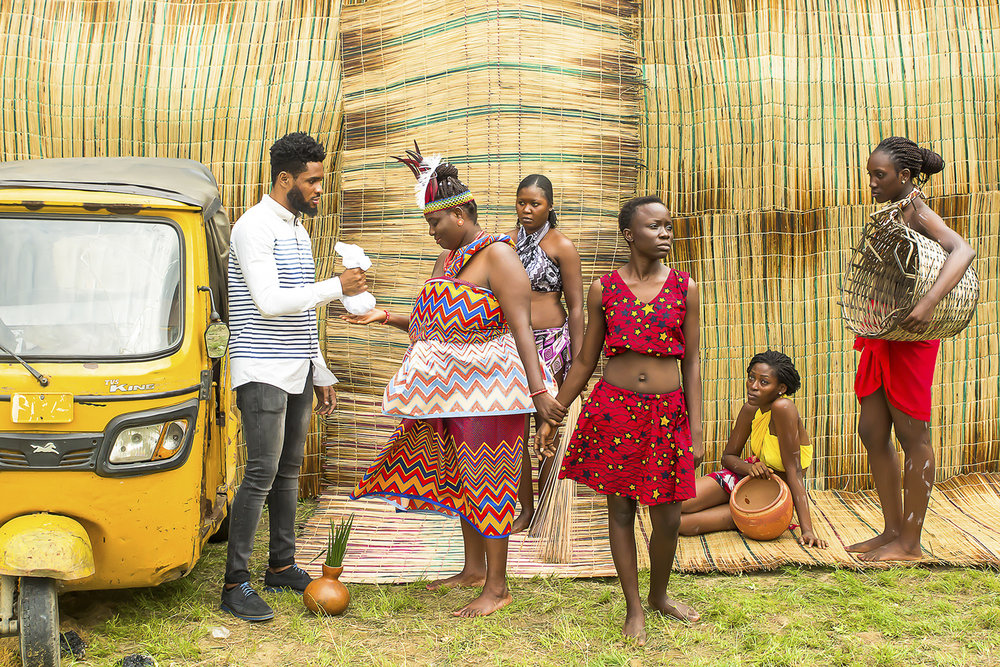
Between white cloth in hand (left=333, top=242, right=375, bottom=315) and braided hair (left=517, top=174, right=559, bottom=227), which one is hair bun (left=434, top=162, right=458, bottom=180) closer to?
white cloth in hand (left=333, top=242, right=375, bottom=315)

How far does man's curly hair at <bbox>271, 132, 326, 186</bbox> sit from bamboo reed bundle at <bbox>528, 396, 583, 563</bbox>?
1.87 m

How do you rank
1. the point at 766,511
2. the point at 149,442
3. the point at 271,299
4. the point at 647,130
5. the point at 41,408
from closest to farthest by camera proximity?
the point at 41,408
the point at 149,442
the point at 271,299
the point at 766,511
the point at 647,130

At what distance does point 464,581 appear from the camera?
15.0ft

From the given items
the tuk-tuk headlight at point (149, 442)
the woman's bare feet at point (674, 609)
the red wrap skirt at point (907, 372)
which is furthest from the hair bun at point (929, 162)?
the tuk-tuk headlight at point (149, 442)

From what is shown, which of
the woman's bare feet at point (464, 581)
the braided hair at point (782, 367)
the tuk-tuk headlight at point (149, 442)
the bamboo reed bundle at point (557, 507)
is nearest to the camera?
the tuk-tuk headlight at point (149, 442)

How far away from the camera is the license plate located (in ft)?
11.8

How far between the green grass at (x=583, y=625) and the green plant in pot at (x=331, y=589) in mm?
59

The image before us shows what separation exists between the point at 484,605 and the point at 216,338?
163 centimetres

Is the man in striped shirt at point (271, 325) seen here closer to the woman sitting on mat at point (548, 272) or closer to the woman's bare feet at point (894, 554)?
the woman sitting on mat at point (548, 272)

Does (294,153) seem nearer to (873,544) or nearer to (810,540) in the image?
(810,540)

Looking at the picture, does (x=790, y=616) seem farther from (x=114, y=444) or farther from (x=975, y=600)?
(x=114, y=444)

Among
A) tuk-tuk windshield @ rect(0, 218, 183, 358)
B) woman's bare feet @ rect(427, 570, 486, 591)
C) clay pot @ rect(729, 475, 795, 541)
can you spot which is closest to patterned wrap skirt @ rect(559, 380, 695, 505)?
woman's bare feet @ rect(427, 570, 486, 591)

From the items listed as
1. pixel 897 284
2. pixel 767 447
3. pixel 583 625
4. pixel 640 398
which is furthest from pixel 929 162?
pixel 583 625

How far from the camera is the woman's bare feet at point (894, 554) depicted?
4.73m
